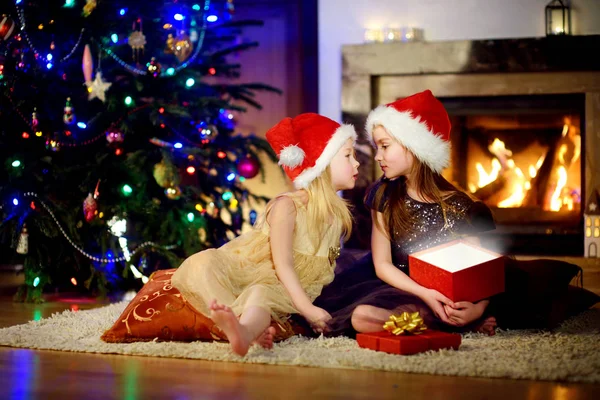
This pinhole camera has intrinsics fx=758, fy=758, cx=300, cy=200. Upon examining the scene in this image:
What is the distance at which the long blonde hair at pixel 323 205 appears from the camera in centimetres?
239

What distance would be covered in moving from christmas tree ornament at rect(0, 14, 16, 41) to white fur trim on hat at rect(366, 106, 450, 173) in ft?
4.97

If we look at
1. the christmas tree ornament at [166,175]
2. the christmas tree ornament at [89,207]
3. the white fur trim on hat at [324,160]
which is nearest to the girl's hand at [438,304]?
the white fur trim on hat at [324,160]

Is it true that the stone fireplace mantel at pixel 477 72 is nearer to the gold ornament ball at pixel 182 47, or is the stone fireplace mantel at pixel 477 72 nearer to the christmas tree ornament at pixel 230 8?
the christmas tree ornament at pixel 230 8

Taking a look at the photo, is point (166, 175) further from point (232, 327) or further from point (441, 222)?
point (232, 327)

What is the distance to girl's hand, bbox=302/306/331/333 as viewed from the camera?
2219 mm

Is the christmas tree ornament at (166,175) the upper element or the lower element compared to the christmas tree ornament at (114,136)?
lower

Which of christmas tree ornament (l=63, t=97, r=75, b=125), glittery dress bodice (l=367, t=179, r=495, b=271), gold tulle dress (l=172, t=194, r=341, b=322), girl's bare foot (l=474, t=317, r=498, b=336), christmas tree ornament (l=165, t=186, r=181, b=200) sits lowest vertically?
girl's bare foot (l=474, t=317, r=498, b=336)

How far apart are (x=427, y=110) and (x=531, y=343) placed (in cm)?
81

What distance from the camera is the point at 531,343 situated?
7.05 feet

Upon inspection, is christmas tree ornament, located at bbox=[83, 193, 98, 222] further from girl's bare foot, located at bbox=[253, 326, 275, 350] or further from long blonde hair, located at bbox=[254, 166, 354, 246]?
girl's bare foot, located at bbox=[253, 326, 275, 350]

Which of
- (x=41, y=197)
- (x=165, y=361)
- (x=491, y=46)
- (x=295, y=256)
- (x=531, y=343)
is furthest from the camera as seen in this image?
(x=491, y=46)

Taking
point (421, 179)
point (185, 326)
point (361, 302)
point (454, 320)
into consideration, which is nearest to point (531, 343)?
point (454, 320)

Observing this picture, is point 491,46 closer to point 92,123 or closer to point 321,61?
point 321,61

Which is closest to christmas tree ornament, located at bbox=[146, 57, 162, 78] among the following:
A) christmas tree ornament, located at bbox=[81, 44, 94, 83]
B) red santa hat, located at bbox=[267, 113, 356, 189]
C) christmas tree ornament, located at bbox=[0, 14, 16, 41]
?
christmas tree ornament, located at bbox=[81, 44, 94, 83]
